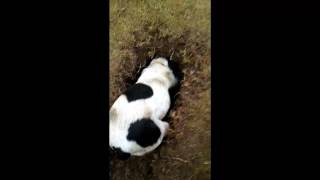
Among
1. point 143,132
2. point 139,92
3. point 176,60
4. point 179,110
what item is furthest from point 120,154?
point 176,60

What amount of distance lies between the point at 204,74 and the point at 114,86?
80 centimetres

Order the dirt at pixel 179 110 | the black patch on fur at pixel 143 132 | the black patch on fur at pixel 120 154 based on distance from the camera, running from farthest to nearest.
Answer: the dirt at pixel 179 110
the black patch on fur at pixel 120 154
the black patch on fur at pixel 143 132

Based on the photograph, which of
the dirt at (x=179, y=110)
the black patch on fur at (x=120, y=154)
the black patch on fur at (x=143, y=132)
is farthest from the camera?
the dirt at (x=179, y=110)

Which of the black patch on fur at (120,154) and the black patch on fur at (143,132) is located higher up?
the black patch on fur at (143,132)

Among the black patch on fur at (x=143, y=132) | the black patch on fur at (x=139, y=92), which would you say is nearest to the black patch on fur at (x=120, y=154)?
the black patch on fur at (x=143, y=132)

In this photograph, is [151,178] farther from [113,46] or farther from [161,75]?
[113,46]

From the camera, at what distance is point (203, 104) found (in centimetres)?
363

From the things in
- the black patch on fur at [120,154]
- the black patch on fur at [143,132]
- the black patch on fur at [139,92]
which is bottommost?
the black patch on fur at [120,154]

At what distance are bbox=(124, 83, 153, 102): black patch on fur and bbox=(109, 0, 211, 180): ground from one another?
1.05 feet

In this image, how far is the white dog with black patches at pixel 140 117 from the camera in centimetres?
313

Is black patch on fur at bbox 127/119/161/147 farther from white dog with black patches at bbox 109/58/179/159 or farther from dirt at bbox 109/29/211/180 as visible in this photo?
dirt at bbox 109/29/211/180

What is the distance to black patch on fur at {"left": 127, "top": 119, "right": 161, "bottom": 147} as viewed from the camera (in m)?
3.11

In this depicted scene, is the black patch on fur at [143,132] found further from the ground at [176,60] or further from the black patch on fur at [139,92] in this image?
the ground at [176,60]
